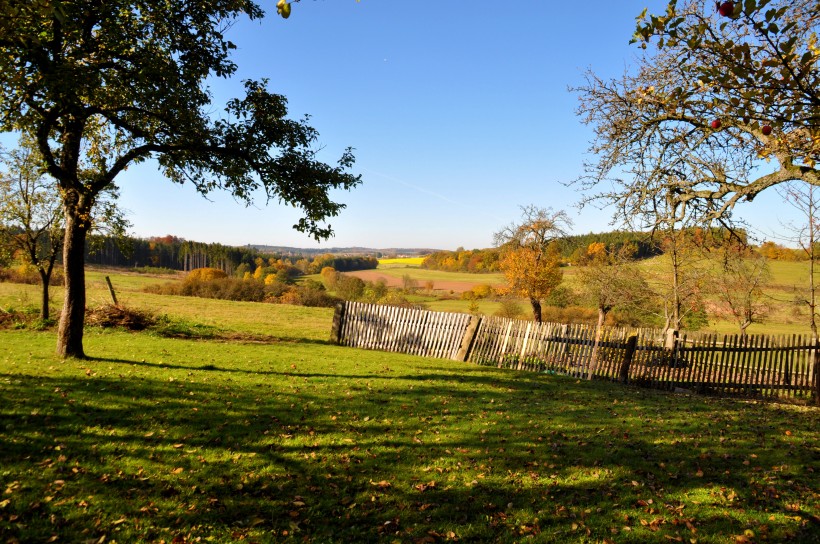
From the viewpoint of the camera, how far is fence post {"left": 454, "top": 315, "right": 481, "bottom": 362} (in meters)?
16.7

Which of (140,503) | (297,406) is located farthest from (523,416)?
(140,503)

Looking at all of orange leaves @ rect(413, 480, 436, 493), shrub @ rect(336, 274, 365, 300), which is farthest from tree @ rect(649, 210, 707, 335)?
shrub @ rect(336, 274, 365, 300)

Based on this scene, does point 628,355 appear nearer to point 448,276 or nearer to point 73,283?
point 73,283

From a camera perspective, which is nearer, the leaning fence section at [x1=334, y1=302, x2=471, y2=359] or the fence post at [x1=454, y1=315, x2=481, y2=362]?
the fence post at [x1=454, y1=315, x2=481, y2=362]

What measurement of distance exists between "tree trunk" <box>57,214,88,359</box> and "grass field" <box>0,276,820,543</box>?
57 centimetres

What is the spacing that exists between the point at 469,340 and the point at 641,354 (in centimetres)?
565

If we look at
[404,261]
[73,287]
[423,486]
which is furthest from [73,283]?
[404,261]

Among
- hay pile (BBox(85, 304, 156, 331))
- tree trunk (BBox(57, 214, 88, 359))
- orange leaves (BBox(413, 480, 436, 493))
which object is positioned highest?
tree trunk (BBox(57, 214, 88, 359))

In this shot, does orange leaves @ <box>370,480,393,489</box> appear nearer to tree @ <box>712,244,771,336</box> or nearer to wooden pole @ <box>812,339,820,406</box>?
wooden pole @ <box>812,339,820,406</box>

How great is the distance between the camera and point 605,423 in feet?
27.4

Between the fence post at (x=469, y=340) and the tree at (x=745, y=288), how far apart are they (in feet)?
41.6

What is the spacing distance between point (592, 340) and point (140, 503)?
542 inches

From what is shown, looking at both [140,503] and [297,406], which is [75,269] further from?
[140,503]

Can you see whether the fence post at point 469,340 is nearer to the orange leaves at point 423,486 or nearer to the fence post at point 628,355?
the fence post at point 628,355
